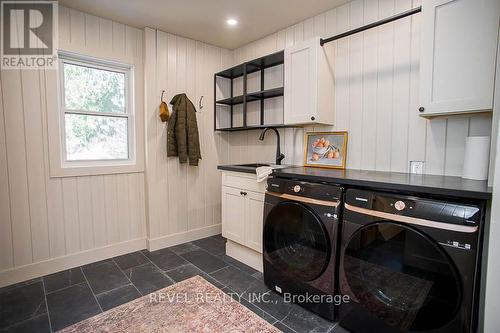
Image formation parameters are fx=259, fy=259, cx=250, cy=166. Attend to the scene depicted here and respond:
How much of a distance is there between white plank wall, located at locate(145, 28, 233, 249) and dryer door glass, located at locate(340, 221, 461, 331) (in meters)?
2.18

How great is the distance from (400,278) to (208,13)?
273cm

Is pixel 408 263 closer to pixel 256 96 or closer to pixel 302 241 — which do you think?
pixel 302 241

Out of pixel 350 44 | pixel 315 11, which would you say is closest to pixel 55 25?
pixel 315 11

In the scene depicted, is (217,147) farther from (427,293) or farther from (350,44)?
(427,293)

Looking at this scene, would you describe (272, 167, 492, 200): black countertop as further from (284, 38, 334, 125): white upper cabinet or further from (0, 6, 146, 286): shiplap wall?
(0, 6, 146, 286): shiplap wall

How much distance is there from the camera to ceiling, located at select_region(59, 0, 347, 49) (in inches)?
93.9

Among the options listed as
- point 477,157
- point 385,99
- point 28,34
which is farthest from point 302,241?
point 28,34

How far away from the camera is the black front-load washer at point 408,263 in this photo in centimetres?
122

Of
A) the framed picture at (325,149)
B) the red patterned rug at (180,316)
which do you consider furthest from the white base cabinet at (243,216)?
the framed picture at (325,149)

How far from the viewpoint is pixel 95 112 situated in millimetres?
2746

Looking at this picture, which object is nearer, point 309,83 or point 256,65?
point 309,83

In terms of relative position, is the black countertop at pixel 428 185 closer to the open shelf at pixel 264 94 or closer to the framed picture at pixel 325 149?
the framed picture at pixel 325 149

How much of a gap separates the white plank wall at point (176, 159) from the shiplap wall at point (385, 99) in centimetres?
138

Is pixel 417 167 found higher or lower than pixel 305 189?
higher
